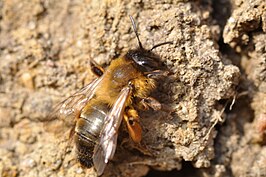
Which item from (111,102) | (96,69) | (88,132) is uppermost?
(96,69)

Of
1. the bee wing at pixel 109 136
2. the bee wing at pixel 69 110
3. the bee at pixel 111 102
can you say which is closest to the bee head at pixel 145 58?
the bee at pixel 111 102

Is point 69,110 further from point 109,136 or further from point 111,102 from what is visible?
point 109,136

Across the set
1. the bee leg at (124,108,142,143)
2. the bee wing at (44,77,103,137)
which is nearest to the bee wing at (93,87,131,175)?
the bee leg at (124,108,142,143)

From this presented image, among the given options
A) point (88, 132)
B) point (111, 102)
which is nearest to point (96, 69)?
point (111, 102)

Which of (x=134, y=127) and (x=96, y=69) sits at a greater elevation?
(x=96, y=69)

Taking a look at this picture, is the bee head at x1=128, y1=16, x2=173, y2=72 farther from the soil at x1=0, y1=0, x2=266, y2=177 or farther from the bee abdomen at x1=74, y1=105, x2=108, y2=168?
the bee abdomen at x1=74, y1=105, x2=108, y2=168

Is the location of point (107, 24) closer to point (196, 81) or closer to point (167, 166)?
point (196, 81)
